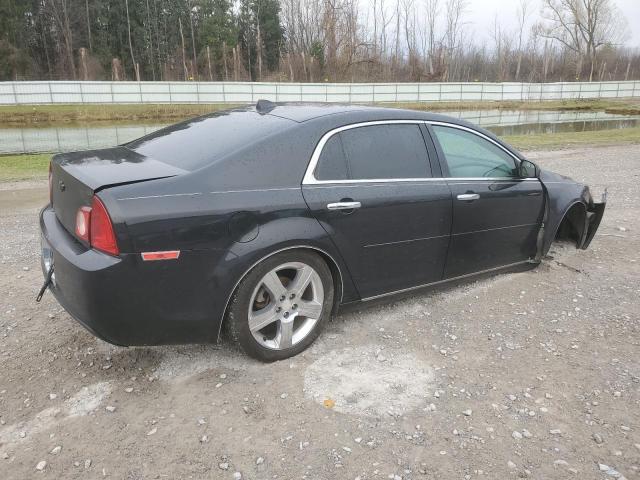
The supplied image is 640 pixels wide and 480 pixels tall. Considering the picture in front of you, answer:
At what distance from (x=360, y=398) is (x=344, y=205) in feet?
3.81

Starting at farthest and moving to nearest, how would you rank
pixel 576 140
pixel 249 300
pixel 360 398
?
pixel 576 140
pixel 249 300
pixel 360 398

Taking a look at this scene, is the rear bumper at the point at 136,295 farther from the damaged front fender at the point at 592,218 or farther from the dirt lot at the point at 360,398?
the damaged front fender at the point at 592,218

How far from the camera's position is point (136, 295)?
2771 mm

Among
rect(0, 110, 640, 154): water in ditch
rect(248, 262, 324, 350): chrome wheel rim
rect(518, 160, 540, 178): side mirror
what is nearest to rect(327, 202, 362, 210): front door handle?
rect(248, 262, 324, 350): chrome wheel rim

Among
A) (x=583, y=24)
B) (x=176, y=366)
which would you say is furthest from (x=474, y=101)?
(x=583, y=24)

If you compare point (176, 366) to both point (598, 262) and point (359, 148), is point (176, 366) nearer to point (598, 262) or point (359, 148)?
point (359, 148)

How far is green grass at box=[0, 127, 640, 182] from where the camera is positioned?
10695 mm

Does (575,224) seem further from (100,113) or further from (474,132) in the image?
(100,113)

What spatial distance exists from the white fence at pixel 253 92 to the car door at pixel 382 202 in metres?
26.0

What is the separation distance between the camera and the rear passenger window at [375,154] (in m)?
3.42

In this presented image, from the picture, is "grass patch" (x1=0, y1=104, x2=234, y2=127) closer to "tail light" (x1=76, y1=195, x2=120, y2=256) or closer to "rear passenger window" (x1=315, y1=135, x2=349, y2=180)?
"rear passenger window" (x1=315, y1=135, x2=349, y2=180)

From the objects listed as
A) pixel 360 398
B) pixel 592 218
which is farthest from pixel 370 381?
pixel 592 218

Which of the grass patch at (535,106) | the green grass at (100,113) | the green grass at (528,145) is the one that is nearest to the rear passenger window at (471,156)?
the green grass at (528,145)

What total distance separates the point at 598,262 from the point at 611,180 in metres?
5.10
